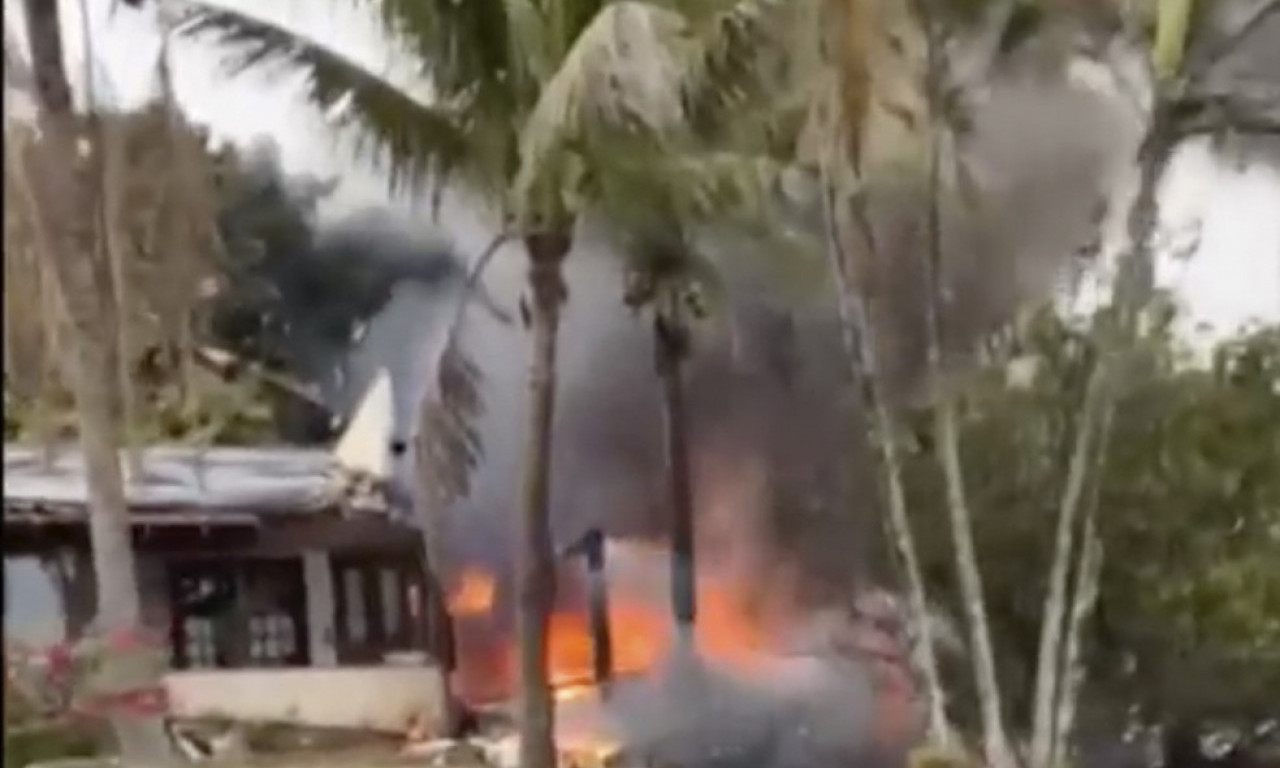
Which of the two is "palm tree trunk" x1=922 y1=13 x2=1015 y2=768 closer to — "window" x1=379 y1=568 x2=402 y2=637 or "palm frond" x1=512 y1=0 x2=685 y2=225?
"palm frond" x1=512 y1=0 x2=685 y2=225

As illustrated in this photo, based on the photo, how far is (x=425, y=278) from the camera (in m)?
2.15

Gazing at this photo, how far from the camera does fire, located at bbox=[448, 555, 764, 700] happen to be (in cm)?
215

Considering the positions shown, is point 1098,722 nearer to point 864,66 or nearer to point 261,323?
point 864,66

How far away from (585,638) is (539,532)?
12cm

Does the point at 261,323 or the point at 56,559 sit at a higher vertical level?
the point at 261,323

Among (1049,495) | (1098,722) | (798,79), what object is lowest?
(1098,722)

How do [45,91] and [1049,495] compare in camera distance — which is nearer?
[45,91]

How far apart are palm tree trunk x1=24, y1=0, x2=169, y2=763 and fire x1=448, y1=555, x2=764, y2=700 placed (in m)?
0.32

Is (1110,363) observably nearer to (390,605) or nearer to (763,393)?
(763,393)

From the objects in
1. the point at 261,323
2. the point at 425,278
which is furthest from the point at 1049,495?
the point at 261,323

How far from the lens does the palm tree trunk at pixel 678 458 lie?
217cm

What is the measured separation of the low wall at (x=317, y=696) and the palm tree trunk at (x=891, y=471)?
482mm

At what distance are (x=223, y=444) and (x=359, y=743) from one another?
323mm

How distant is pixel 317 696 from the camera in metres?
2.10
